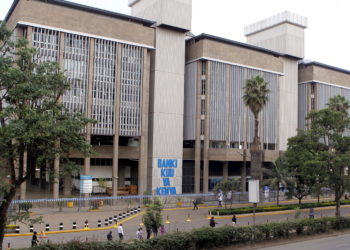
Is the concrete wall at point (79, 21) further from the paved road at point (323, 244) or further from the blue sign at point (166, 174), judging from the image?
the paved road at point (323, 244)

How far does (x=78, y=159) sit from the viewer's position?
Answer: 194ft

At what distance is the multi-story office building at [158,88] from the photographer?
50.1 meters

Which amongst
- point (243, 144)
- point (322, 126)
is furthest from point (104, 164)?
point (322, 126)

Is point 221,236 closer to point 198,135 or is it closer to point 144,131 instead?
point 144,131

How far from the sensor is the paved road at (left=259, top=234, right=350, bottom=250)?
25.9 metres

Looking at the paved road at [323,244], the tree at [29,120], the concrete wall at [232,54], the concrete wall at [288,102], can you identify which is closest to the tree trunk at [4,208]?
the tree at [29,120]

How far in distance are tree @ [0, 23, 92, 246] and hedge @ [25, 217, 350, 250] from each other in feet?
14.8

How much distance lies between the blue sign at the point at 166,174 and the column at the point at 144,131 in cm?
248

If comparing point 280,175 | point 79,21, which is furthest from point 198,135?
point 79,21

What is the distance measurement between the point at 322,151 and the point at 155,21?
31.4 metres

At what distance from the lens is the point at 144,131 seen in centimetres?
Answer: 5478

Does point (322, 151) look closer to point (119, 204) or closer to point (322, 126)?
point (322, 126)

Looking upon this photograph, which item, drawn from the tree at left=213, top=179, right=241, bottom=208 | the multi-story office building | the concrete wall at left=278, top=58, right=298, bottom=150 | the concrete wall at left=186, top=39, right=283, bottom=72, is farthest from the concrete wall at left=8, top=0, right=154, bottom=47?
the concrete wall at left=278, top=58, right=298, bottom=150

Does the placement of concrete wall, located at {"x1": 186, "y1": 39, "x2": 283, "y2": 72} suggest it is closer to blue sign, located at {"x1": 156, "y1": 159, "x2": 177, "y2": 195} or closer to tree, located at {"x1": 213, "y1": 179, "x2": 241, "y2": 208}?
blue sign, located at {"x1": 156, "y1": 159, "x2": 177, "y2": 195}
